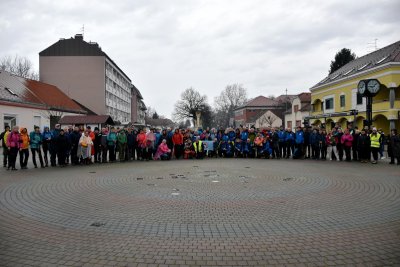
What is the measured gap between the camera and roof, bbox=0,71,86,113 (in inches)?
1270

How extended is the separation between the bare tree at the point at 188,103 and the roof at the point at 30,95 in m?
52.1

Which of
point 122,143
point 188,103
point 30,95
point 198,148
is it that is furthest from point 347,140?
point 188,103

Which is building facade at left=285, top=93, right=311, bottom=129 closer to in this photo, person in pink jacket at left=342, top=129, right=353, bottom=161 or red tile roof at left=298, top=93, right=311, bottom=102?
red tile roof at left=298, top=93, right=311, bottom=102

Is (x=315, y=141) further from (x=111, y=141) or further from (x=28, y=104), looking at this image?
(x=28, y=104)

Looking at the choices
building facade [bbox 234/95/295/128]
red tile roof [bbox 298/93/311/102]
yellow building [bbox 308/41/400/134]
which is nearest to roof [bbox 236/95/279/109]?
building facade [bbox 234/95/295/128]

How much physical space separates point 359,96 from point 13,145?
1397 inches

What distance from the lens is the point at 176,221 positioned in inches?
258

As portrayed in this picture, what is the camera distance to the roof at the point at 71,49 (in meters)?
57.2

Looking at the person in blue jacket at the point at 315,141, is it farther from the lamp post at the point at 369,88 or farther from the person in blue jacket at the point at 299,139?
the lamp post at the point at 369,88

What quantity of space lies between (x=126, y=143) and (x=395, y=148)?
1375cm

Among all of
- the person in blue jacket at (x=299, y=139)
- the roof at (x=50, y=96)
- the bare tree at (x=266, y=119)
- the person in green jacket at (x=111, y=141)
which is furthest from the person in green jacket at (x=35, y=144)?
the bare tree at (x=266, y=119)

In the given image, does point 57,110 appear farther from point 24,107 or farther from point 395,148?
point 395,148

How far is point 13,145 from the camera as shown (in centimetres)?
Result: 1437

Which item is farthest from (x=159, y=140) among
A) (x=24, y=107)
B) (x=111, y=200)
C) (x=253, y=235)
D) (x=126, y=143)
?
(x=24, y=107)
